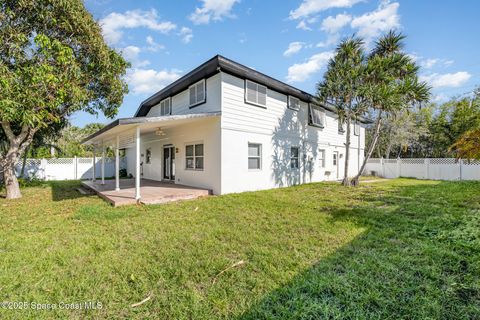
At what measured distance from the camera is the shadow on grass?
2205 mm

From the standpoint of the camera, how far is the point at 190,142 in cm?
1002

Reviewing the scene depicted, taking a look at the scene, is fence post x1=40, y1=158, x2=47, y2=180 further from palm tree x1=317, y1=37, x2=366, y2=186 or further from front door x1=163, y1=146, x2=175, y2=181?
palm tree x1=317, y1=37, x2=366, y2=186

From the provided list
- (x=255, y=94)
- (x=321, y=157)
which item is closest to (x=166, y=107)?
(x=255, y=94)

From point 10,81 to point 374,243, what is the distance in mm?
9388

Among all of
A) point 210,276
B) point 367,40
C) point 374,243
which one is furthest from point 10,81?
point 367,40

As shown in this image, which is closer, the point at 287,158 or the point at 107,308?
the point at 107,308

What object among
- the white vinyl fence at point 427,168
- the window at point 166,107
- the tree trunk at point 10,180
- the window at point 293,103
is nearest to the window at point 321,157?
the window at point 293,103

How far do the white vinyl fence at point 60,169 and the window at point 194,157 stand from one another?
420 inches

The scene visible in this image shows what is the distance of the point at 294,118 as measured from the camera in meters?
11.5

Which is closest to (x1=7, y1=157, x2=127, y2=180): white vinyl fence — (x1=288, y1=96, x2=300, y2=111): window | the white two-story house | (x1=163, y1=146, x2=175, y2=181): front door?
the white two-story house

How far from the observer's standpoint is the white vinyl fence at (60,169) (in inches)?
574

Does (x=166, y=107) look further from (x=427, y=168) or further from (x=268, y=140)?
(x=427, y=168)

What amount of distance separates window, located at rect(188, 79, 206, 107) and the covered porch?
3.04 ft

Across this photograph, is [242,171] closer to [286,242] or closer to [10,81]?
[286,242]
